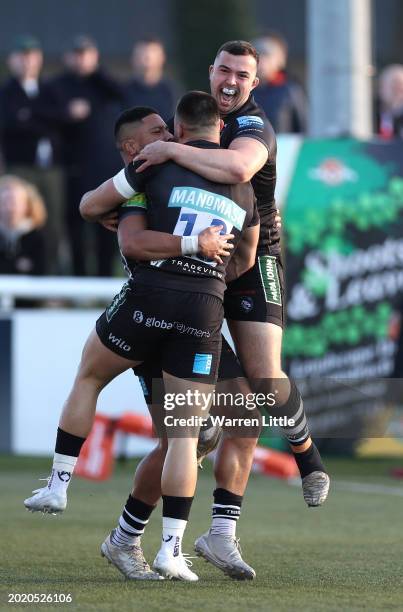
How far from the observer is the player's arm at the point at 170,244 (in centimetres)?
631

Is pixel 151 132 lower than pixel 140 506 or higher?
higher

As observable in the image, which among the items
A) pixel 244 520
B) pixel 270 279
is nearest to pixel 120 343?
pixel 270 279

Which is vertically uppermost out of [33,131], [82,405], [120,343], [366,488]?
[120,343]

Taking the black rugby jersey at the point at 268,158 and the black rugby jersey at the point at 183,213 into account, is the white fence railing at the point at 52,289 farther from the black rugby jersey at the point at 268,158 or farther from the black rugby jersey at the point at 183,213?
the black rugby jersey at the point at 183,213

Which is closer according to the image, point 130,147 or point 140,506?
point 130,147

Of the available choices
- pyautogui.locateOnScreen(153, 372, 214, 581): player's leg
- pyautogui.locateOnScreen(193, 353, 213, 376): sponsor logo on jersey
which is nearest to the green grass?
pyautogui.locateOnScreen(153, 372, 214, 581): player's leg

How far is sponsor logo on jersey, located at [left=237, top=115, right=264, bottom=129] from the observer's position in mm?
6672

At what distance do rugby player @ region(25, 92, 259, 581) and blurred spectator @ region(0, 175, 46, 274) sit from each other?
697cm

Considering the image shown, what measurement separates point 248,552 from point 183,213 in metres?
2.12

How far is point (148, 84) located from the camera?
14.6 m

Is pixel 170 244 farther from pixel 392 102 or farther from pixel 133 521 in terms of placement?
pixel 392 102

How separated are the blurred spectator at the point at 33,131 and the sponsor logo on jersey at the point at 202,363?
26.6 ft

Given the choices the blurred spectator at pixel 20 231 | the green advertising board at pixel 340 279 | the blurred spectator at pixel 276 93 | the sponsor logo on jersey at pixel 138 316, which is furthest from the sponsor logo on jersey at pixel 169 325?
the blurred spectator at pixel 276 93

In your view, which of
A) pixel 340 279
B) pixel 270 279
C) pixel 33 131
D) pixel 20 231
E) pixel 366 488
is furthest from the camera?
pixel 33 131
